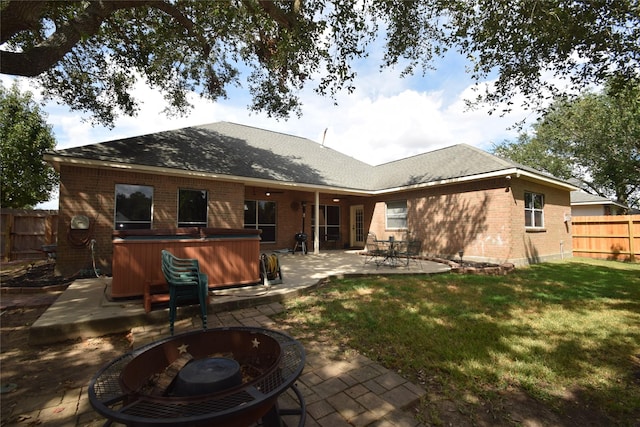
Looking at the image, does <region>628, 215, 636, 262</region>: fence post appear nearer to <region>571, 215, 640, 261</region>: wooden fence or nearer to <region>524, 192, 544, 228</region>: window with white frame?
<region>571, 215, 640, 261</region>: wooden fence

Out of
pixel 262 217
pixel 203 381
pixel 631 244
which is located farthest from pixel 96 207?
pixel 631 244

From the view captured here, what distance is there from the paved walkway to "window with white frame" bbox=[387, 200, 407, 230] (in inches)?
311

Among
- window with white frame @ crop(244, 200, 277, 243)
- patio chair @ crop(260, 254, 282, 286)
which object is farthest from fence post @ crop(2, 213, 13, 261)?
patio chair @ crop(260, 254, 282, 286)

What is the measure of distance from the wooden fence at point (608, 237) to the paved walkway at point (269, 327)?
14.3 metres

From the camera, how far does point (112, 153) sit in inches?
337

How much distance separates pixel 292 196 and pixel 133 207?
6.96m

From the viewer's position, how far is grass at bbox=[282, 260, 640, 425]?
2739 millimetres

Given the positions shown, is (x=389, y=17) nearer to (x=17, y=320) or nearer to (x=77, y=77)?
(x=77, y=77)

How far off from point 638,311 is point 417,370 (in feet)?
16.3

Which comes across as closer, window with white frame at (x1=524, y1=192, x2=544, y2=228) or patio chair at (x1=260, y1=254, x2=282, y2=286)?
patio chair at (x1=260, y1=254, x2=282, y2=286)

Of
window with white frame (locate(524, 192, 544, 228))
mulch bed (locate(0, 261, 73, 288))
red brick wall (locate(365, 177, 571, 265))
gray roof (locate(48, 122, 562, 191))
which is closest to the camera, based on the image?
mulch bed (locate(0, 261, 73, 288))

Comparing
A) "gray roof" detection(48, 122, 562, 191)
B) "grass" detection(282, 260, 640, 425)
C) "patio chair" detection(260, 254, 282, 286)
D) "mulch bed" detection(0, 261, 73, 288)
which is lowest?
"grass" detection(282, 260, 640, 425)

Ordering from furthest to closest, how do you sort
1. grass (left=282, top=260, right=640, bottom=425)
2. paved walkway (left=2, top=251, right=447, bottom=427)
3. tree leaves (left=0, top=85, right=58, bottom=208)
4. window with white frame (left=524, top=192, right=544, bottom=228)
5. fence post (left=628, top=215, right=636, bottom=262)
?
tree leaves (left=0, top=85, right=58, bottom=208) → fence post (left=628, top=215, right=636, bottom=262) → window with white frame (left=524, top=192, right=544, bottom=228) → grass (left=282, top=260, right=640, bottom=425) → paved walkway (left=2, top=251, right=447, bottom=427)

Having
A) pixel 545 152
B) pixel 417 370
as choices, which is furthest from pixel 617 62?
pixel 545 152
